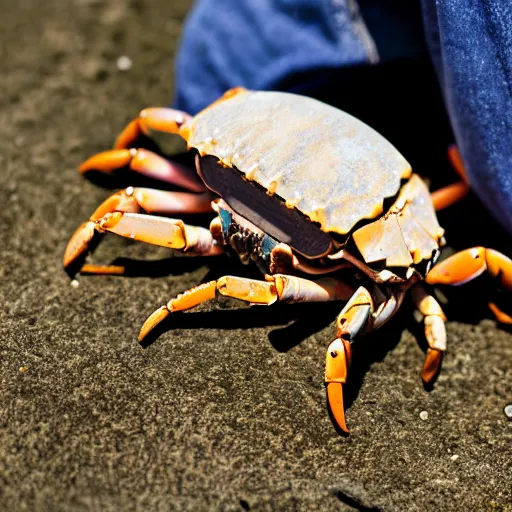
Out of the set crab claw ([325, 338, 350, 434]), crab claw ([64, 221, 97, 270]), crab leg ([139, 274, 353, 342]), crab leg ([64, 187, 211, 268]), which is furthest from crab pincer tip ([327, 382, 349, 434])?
crab claw ([64, 221, 97, 270])

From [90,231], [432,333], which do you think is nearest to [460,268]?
[432,333]

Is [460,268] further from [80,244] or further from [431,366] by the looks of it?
[80,244]

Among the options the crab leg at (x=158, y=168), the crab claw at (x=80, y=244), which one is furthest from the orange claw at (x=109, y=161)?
the crab claw at (x=80, y=244)

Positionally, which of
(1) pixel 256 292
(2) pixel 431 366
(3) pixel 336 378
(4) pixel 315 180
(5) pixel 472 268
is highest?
(4) pixel 315 180

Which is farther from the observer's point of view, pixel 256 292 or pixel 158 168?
pixel 158 168

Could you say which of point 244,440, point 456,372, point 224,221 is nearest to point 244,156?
point 224,221

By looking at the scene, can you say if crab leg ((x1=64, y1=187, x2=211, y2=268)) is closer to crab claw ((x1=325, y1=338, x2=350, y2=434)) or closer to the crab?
the crab

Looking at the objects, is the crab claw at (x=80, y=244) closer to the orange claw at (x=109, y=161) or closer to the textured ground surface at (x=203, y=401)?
the textured ground surface at (x=203, y=401)
